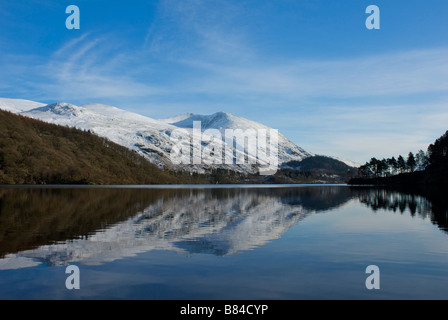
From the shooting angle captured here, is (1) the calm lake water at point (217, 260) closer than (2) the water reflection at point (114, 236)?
Yes

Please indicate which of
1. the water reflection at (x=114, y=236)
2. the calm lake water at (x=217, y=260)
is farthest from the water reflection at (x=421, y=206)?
the water reflection at (x=114, y=236)

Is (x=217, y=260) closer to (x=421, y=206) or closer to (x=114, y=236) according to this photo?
(x=114, y=236)

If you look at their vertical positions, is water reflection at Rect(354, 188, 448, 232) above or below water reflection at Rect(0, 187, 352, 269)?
below

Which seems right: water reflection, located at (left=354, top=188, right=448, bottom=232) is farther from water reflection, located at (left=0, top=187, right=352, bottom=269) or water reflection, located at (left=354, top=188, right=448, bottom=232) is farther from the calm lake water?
water reflection, located at (left=0, top=187, right=352, bottom=269)

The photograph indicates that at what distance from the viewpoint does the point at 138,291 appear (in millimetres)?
17094

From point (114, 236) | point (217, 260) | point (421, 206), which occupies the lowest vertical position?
point (421, 206)

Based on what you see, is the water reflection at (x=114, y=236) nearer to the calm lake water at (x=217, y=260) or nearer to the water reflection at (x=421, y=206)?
the calm lake water at (x=217, y=260)

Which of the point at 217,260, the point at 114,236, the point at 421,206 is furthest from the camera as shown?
the point at 421,206

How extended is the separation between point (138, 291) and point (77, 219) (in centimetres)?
2995

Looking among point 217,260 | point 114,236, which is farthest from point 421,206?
point 114,236

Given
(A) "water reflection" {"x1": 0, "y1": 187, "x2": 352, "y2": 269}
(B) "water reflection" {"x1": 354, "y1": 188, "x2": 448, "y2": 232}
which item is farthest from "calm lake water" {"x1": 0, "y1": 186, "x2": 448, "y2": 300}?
(B) "water reflection" {"x1": 354, "y1": 188, "x2": 448, "y2": 232}

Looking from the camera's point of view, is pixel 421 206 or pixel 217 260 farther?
pixel 421 206
